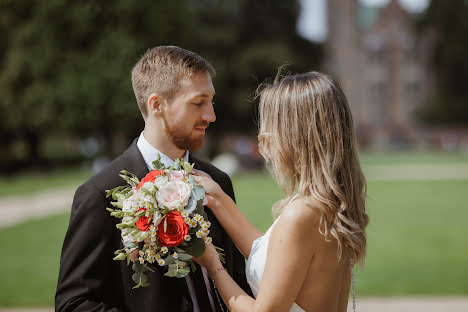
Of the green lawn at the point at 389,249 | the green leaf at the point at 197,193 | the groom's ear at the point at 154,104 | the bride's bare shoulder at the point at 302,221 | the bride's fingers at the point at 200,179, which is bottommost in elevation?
the green lawn at the point at 389,249

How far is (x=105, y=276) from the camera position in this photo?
7.29 feet

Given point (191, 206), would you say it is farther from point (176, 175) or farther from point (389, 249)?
point (389, 249)

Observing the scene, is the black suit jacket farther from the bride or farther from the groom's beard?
the groom's beard

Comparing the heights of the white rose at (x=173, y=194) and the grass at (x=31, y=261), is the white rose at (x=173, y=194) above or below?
above

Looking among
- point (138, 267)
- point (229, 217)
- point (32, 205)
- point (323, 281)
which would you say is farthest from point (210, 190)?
point (32, 205)

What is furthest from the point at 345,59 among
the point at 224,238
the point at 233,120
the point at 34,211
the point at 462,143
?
the point at 224,238

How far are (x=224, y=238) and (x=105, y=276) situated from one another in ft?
2.25

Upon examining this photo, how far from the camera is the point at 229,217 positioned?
2.60 meters

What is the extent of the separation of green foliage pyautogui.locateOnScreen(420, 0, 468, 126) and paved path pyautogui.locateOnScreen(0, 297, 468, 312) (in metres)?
57.7

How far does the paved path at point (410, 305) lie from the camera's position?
6.14 meters

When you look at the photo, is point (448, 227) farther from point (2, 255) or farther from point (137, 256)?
point (137, 256)

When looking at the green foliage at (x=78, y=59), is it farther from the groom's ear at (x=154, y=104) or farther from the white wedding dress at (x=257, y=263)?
the white wedding dress at (x=257, y=263)


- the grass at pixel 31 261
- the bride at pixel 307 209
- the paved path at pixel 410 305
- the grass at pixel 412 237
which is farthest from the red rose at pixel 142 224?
the grass at pixel 31 261

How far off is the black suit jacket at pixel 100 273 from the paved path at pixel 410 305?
446 centimetres
